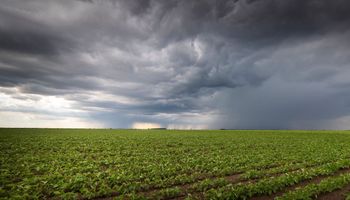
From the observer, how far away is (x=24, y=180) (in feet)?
47.7

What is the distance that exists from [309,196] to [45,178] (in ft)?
55.2

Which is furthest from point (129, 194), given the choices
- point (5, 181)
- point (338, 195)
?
point (338, 195)

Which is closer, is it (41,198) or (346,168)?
(41,198)

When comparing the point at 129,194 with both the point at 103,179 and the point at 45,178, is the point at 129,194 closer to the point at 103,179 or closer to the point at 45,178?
the point at 103,179

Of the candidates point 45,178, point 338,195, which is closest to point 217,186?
point 338,195

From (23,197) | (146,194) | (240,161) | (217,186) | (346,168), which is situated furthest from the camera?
(240,161)

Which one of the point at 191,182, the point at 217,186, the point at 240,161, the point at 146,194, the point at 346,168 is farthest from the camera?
Result: the point at 240,161

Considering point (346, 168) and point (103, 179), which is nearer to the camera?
point (103, 179)

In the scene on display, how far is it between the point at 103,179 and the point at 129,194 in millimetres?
4028

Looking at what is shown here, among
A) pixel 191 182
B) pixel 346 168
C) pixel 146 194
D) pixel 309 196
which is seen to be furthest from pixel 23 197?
pixel 346 168

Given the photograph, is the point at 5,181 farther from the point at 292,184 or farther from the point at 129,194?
the point at 292,184

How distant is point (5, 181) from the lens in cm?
1426

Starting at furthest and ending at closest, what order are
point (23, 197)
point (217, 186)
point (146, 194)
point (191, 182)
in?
point (191, 182) < point (217, 186) < point (146, 194) < point (23, 197)

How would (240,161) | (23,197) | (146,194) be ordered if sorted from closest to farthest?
(23,197) < (146,194) < (240,161)
